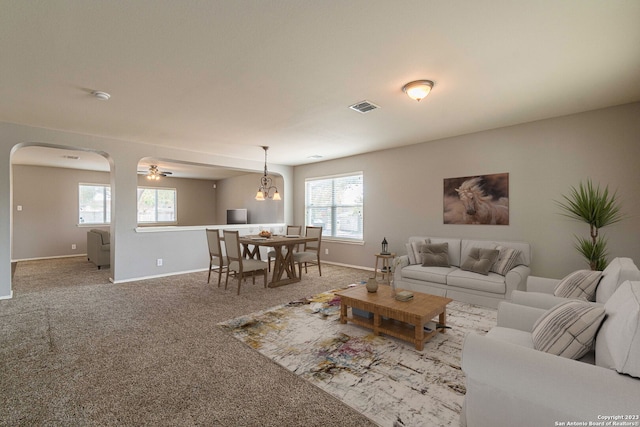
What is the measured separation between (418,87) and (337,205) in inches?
163

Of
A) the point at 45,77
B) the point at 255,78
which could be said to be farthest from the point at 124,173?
the point at 255,78

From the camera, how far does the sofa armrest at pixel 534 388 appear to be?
1072mm

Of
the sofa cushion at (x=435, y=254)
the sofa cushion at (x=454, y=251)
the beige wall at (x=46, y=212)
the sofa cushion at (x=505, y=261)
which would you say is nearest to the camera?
the sofa cushion at (x=505, y=261)

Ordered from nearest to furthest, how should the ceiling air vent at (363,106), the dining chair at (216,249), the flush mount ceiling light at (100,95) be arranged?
1. the flush mount ceiling light at (100,95)
2. the ceiling air vent at (363,106)
3. the dining chair at (216,249)

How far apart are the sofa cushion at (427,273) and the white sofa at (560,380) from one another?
2434 millimetres

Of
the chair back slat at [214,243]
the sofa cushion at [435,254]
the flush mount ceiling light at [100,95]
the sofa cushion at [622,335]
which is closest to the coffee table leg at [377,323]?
the sofa cushion at [622,335]

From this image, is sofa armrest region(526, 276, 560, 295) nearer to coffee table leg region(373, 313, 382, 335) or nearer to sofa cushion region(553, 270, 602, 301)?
sofa cushion region(553, 270, 602, 301)

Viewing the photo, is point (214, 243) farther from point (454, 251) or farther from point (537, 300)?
point (537, 300)

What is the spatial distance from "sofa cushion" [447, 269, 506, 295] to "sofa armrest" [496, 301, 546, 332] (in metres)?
1.59

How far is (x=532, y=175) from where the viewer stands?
4.04 metres

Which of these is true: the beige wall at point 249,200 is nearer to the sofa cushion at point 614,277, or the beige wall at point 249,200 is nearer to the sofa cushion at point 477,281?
the sofa cushion at point 477,281

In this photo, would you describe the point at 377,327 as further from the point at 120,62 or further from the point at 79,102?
the point at 79,102

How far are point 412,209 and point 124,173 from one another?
17.1 ft

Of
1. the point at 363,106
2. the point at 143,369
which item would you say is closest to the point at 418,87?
the point at 363,106
